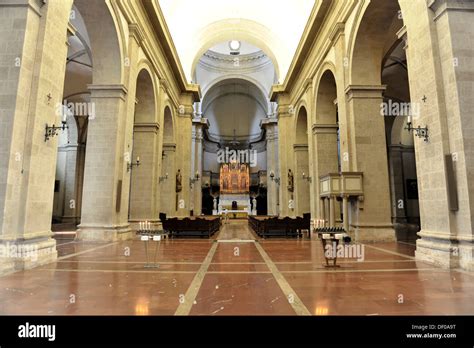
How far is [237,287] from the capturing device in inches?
164

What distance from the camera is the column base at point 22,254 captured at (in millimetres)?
5107

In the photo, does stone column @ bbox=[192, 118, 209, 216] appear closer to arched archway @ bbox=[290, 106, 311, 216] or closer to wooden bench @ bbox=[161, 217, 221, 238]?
arched archway @ bbox=[290, 106, 311, 216]

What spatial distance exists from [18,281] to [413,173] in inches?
881

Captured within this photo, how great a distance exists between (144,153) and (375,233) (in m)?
10.4

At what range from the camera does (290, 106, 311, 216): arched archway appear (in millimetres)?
18341

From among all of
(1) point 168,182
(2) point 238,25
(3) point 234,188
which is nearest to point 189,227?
(1) point 168,182

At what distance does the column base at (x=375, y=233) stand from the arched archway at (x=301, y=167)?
8.16 meters

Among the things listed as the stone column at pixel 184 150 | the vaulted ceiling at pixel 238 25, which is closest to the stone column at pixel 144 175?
the stone column at pixel 184 150

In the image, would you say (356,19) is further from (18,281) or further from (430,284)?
(18,281)

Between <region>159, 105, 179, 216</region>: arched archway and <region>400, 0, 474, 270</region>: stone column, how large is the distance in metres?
14.4

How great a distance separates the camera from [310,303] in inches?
134

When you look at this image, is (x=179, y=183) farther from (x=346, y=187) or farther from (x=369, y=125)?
(x=369, y=125)

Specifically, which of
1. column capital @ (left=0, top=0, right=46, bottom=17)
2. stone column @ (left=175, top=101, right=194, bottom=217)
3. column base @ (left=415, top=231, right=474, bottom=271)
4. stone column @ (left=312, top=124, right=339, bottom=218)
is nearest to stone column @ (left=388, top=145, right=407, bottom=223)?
stone column @ (left=312, top=124, right=339, bottom=218)

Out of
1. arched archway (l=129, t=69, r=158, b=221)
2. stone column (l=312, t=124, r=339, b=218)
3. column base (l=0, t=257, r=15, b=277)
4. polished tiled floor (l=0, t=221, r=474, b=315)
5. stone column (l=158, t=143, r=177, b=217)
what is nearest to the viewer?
polished tiled floor (l=0, t=221, r=474, b=315)
